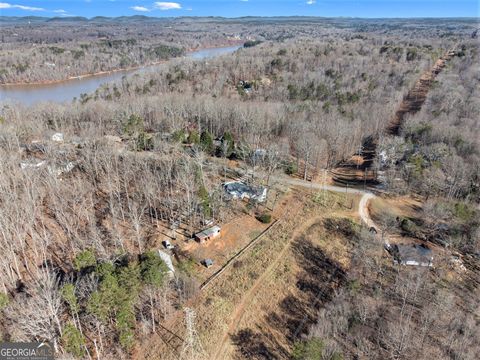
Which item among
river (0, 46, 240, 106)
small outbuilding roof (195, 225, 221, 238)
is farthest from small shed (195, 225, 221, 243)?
river (0, 46, 240, 106)

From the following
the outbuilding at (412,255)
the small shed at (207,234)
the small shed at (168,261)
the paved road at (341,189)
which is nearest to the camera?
the small shed at (168,261)

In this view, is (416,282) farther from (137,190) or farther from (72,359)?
(137,190)

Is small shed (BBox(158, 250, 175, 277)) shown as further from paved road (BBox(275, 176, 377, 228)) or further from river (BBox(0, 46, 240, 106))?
river (BBox(0, 46, 240, 106))

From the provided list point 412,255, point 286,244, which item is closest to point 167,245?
point 286,244

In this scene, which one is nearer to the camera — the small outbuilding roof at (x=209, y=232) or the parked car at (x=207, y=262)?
the parked car at (x=207, y=262)

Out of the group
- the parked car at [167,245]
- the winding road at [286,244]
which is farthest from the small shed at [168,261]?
the winding road at [286,244]

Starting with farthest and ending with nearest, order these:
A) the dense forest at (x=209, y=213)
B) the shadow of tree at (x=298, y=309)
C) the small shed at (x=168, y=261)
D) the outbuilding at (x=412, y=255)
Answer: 1. the outbuilding at (x=412, y=255)
2. the small shed at (x=168, y=261)
3. the shadow of tree at (x=298, y=309)
4. the dense forest at (x=209, y=213)

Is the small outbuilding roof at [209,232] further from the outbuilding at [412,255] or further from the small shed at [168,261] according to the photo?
the outbuilding at [412,255]
